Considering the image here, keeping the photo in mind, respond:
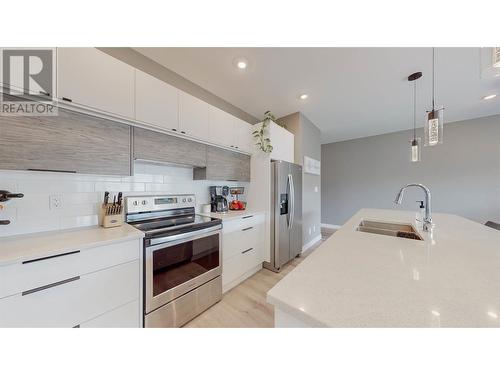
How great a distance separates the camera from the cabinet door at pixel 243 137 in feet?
7.87

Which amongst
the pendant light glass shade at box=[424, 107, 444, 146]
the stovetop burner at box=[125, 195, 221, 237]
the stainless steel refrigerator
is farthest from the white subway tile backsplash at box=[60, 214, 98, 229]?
the pendant light glass shade at box=[424, 107, 444, 146]

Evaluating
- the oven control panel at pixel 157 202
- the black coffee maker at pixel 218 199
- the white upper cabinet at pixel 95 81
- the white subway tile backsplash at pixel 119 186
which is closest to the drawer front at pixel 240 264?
the black coffee maker at pixel 218 199

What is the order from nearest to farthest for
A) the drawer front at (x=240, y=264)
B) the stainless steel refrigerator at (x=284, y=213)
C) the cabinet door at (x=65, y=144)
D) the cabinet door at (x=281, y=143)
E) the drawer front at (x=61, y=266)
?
1. the drawer front at (x=61, y=266)
2. the cabinet door at (x=65, y=144)
3. the drawer front at (x=240, y=264)
4. the stainless steel refrigerator at (x=284, y=213)
5. the cabinet door at (x=281, y=143)

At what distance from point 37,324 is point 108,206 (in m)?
0.79

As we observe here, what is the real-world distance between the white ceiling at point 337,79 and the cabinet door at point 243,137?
45cm

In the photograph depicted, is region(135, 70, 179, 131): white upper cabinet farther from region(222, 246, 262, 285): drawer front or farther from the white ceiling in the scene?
region(222, 246, 262, 285): drawer front

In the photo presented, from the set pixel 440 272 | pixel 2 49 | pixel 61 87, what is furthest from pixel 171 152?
pixel 440 272

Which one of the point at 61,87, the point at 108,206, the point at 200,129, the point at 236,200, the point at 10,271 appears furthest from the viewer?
the point at 236,200

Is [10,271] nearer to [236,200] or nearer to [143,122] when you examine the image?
[143,122]

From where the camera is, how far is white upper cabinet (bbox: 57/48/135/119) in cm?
115

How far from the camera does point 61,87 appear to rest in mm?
1128

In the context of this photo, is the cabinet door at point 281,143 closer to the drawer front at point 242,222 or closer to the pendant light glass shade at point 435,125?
the drawer front at point 242,222

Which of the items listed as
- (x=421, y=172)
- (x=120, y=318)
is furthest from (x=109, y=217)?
(x=421, y=172)
